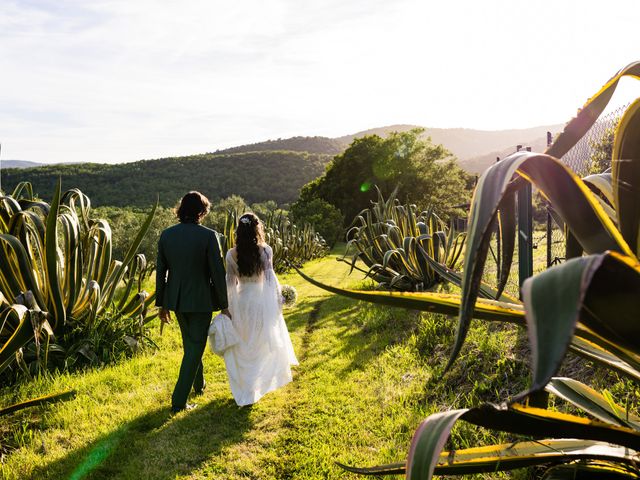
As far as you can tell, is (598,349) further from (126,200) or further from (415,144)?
(126,200)

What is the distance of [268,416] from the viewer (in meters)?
3.99

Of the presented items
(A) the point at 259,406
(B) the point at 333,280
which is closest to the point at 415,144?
(B) the point at 333,280

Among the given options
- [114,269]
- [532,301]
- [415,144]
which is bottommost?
[114,269]

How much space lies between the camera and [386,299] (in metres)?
1.28

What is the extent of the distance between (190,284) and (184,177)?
63229 mm

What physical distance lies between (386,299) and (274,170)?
68.0m

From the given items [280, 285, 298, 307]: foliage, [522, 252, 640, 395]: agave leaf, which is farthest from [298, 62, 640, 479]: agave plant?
[280, 285, 298, 307]: foliage

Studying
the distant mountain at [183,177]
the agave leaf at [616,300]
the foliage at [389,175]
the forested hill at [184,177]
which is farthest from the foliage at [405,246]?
the forested hill at [184,177]

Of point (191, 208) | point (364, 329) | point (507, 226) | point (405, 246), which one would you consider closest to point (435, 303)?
point (507, 226)

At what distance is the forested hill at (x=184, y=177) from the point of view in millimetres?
53959

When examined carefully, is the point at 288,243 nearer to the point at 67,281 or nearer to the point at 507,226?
the point at 67,281

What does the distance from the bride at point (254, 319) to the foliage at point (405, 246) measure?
60.9 inches

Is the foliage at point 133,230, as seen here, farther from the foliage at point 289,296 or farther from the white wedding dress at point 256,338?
the white wedding dress at point 256,338

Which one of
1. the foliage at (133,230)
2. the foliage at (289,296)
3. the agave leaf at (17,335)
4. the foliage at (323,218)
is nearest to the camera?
the agave leaf at (17,335)
